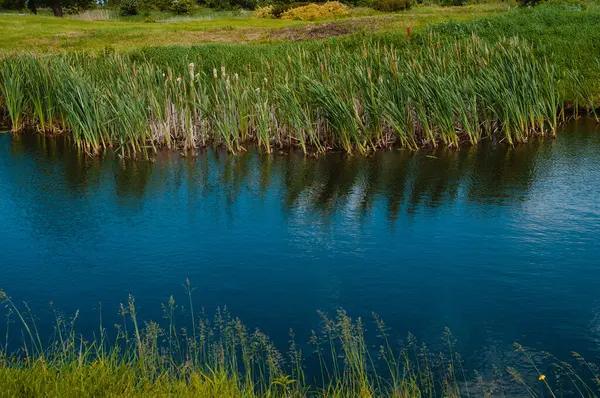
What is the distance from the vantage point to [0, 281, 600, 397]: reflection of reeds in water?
192 inches

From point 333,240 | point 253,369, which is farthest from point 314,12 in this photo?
point 253,369

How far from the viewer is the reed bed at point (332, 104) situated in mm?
12789

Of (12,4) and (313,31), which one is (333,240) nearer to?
(313,31)

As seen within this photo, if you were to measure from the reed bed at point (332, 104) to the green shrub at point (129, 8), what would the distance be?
128 ft

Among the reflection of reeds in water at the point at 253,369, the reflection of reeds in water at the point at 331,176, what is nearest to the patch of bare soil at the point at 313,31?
the reflection of reeds in water at the point at 331,176

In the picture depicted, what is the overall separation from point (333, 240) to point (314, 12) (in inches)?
1383

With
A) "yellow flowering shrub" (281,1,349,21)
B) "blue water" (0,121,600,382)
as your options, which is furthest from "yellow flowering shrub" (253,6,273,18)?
"blue water" (0,121,600,382)

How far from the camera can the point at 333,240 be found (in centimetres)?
891

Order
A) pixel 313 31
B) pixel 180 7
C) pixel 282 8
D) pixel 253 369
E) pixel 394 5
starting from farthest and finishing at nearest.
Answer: pixel 180 7
pixel 282 8
pixel 394 5
pixel 313 31
pixel 253 369

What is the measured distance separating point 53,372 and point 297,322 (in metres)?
2.48

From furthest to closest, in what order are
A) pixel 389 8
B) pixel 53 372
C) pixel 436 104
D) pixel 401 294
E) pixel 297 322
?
1. pixel 389 8
2. pixel 436 104
3. pixel 401 294
4. pixel 297 322
5. pixel 53 372

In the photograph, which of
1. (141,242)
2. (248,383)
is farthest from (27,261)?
(248,383)

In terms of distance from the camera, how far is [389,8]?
43.6 m

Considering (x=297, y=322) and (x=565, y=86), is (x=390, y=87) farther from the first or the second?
(x=297, y=322)
